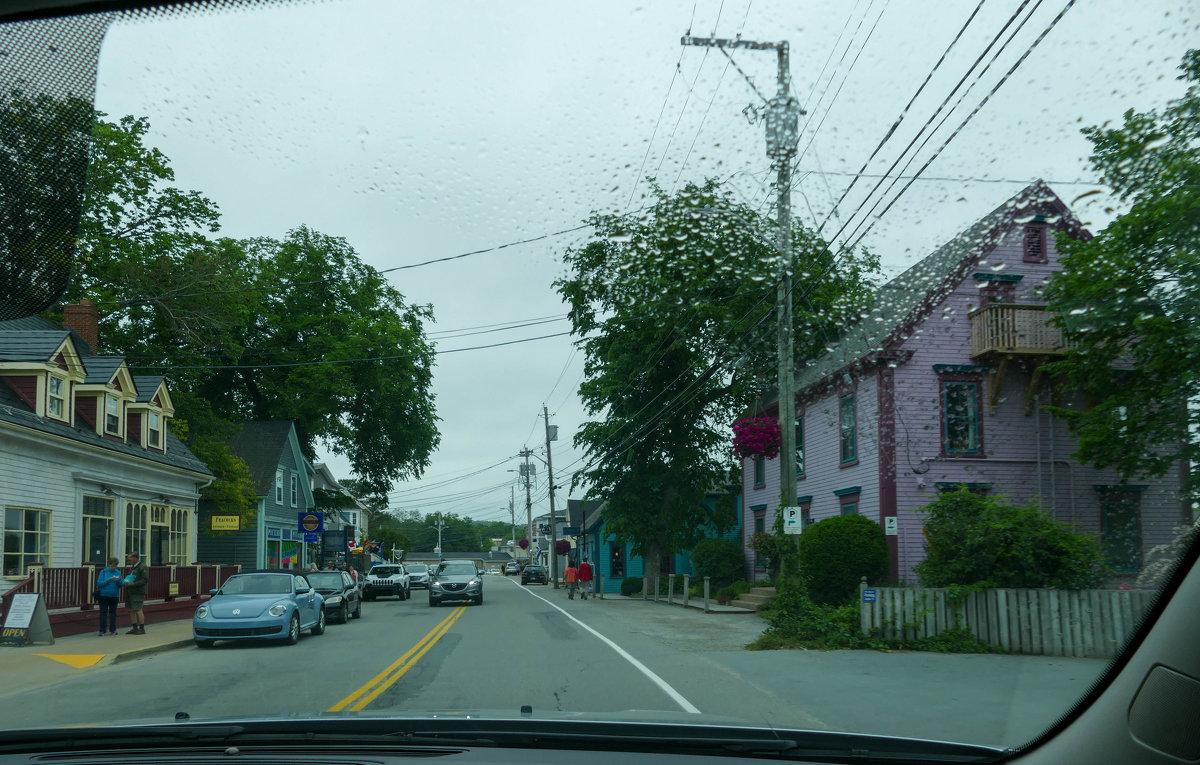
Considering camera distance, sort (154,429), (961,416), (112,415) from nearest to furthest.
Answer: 1. (961,416)
2. (112,415)
3. (154,429)

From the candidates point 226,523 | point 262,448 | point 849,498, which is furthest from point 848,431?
point 262,448

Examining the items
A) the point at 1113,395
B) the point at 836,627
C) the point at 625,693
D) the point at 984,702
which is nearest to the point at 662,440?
the point at 836,627

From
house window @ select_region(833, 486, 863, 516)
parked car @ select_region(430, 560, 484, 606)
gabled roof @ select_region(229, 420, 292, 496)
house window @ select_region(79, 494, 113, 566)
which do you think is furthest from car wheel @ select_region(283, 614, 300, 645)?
gabled roof @ select_region(229, 420, 292, 496)

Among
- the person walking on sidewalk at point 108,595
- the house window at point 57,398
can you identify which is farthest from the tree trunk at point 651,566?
the house window at point 57,398

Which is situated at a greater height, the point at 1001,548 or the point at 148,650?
the point at 1001,548

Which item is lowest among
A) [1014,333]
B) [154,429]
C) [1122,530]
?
[1122,530]

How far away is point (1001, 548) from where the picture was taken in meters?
10.3

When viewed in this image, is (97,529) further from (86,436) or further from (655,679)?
(655,679)

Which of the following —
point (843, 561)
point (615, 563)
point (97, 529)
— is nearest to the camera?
point (843, 561)

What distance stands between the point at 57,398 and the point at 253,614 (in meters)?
9.97

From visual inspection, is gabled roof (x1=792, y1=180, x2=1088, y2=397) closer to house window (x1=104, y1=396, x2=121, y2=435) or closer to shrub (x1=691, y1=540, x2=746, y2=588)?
shrub (x1=691, y1=540, x2=746, y2=588)

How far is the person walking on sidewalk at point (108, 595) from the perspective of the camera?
20.1 meters

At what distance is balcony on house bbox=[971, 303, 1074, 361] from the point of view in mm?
4594

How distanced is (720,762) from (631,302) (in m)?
17.7
